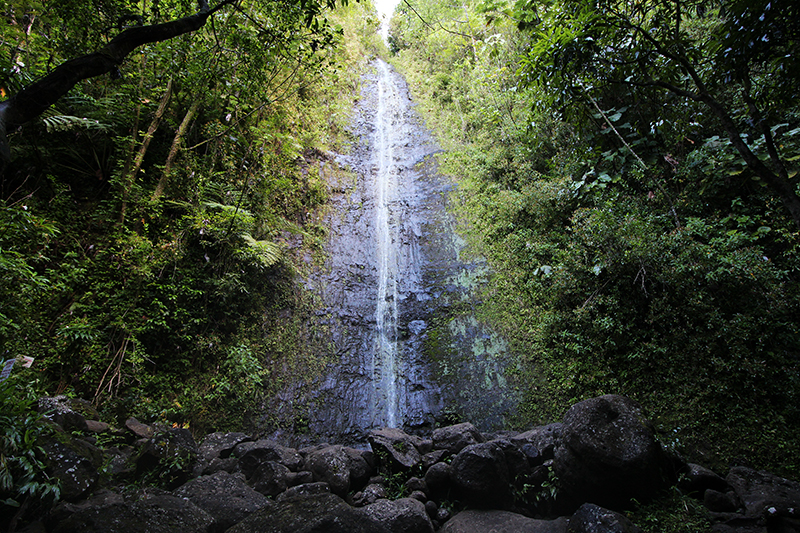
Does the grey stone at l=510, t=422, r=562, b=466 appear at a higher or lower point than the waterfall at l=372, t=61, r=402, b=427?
lower

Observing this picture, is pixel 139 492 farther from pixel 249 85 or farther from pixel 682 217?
pixel 682 217

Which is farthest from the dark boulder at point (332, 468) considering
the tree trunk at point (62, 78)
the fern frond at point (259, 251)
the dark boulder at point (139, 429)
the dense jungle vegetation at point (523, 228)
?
the tree trunk at point (62, 78)

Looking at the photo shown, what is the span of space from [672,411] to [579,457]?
1653mm

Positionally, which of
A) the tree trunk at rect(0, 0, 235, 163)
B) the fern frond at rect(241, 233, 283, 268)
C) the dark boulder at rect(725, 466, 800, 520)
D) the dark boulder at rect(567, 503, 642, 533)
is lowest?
the dark boulder at rect(567, 503, 642, 533)

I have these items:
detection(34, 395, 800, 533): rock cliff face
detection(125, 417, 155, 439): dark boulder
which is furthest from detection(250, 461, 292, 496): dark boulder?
detection(125, 417, 155, 439): dark boulder

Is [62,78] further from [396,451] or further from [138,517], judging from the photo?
[396,451]

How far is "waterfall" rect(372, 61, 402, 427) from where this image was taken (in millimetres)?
6464

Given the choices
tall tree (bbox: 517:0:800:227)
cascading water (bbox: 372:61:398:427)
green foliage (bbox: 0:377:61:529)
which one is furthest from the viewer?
cascading water (bbox: 372:61:398:427)

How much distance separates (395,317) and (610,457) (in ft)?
16.2

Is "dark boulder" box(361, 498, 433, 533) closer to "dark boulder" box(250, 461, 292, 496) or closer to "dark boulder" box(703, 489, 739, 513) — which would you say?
"dark boulder" box(250, 461, 292, 496)

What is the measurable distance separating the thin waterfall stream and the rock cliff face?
1.19m

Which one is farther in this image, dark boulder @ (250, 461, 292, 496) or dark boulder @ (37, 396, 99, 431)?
dark boulder @ (250, 461, 292, 496)

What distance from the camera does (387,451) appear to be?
4551mm

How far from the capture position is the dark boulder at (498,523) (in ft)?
11.4
